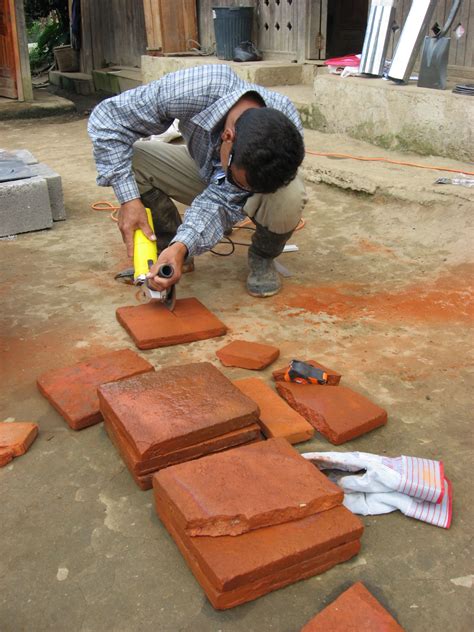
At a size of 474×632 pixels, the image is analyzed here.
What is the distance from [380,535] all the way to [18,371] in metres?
1.60

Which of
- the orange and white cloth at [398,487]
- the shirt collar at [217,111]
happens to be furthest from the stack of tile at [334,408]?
the shirt collar at [217,111]

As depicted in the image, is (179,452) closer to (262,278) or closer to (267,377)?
(267,377)

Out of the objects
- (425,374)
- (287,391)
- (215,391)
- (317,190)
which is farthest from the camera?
(317,190)

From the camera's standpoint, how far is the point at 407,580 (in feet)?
5.49

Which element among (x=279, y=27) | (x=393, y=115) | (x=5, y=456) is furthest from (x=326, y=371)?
(x=279, y=27)

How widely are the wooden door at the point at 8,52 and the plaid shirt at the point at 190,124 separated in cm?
708

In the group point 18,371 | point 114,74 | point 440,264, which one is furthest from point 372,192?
point 114,74

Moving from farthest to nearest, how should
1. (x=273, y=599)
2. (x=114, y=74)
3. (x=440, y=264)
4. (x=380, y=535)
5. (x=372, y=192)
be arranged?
(x=114, y=74) < (x=372, y=192) < (x=440, y=264) < (x=380, y=535) < (x=273, y=599)

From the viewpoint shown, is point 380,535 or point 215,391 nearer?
point 380,535

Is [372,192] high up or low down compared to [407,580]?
up

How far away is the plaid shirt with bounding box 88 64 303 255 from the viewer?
2832 millimetres

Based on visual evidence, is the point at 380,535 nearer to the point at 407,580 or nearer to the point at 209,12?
the point at 407,580

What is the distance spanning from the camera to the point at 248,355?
2674 mm

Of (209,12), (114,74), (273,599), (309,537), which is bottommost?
(273,599)
